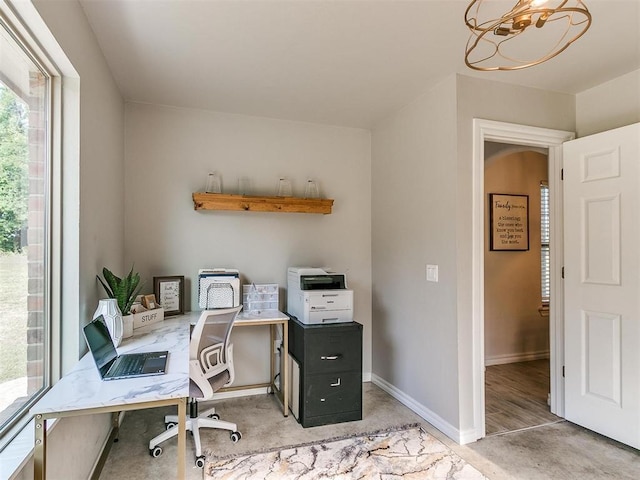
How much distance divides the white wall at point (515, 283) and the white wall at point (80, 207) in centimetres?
360

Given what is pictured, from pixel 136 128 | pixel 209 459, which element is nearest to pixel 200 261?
pixel 136 128

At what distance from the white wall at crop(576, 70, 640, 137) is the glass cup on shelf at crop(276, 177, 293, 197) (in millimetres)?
2387

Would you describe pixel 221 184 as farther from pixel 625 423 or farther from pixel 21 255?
pixel 625 423

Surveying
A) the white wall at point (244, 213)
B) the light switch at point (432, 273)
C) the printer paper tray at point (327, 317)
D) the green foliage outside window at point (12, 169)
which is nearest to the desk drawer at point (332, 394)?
the printer paper tray at point (327, 317)

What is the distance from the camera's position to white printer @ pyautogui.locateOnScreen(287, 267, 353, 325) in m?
2.86

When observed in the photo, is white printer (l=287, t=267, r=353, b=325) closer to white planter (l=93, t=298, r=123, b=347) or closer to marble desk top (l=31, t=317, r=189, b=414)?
marble desk top (l=31, t=317, r=189, b=414)

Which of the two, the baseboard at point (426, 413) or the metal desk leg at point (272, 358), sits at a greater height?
the metal desk leg at point (272, 358)

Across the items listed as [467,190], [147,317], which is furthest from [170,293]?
[467,190]

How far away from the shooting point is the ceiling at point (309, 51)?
1873 millimetres

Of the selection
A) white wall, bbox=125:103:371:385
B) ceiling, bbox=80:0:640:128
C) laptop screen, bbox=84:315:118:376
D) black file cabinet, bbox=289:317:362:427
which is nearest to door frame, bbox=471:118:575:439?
ceiling, bbox=80:0:640:128

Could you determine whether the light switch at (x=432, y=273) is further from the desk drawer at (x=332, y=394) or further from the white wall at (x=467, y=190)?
the desk drawer at (x=332, y=394)

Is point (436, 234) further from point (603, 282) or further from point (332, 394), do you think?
point (332, 394)

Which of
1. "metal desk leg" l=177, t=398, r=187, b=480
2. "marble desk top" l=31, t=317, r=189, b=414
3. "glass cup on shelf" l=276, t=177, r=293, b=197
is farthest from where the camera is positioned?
"glass cup on shelf" l=276, t=177, r=293, b=197

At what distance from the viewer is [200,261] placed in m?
3.22
